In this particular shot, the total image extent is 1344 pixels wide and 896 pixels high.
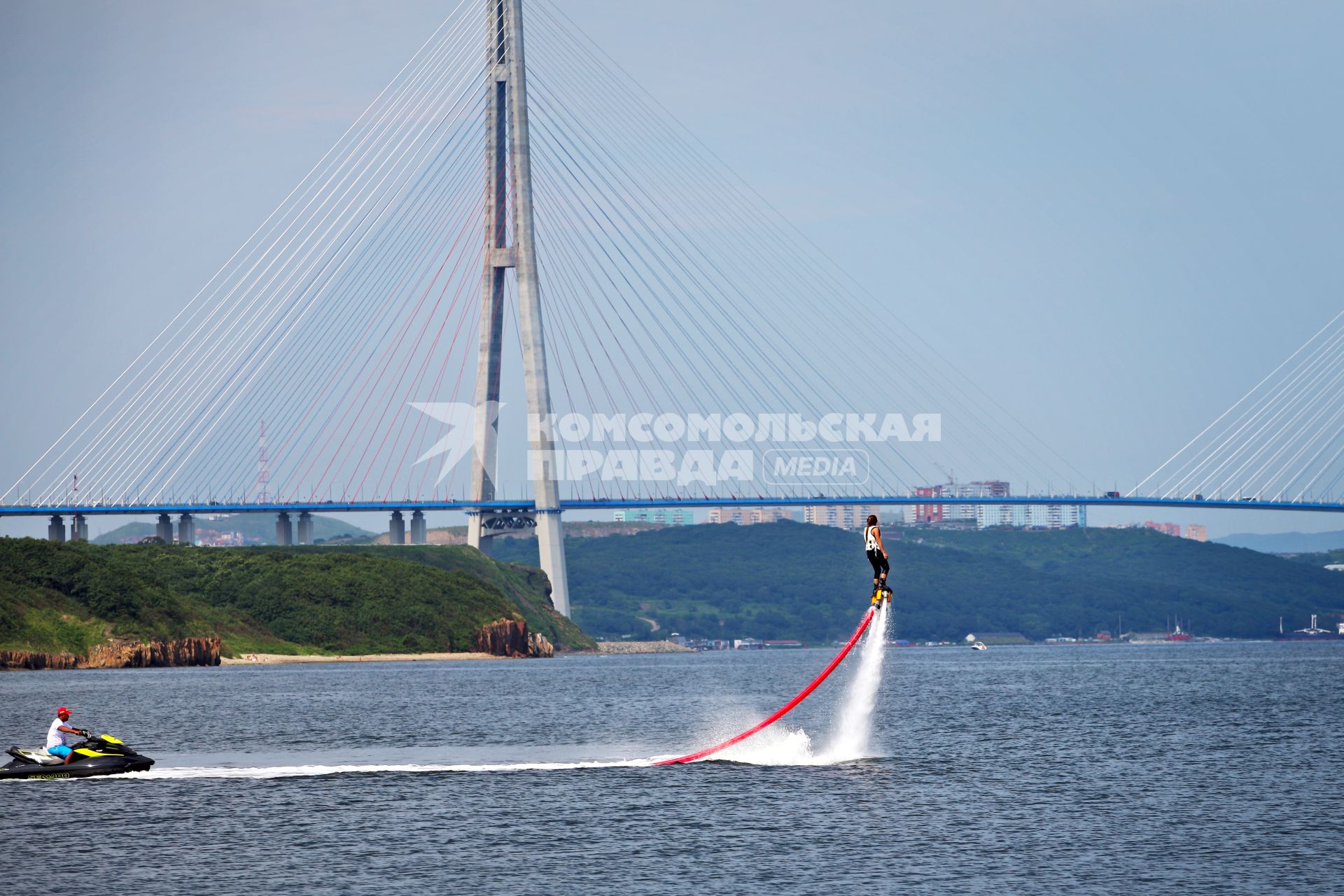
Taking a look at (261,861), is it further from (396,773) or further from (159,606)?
(159,606)

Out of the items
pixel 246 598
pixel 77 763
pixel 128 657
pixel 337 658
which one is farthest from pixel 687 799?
pixel 246 598

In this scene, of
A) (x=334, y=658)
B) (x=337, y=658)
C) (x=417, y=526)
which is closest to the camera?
(x=334, y=658)

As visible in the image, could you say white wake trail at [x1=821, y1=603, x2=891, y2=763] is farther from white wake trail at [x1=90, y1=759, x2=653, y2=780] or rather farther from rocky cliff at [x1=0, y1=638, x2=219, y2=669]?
rocky cliff at [x1=0, y1=638, x2=219, y2=669]

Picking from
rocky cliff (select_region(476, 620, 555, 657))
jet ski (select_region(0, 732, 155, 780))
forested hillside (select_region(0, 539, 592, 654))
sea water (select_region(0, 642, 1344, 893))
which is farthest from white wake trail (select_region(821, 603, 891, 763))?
rocky cliff (select_region(476, 620, 555, 657))

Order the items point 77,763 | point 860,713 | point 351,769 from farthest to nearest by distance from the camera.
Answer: point 860,713 < point 351,769 < point 77,763

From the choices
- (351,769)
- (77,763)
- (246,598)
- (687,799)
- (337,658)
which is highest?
(246,598)

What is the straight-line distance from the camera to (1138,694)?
10462 cm

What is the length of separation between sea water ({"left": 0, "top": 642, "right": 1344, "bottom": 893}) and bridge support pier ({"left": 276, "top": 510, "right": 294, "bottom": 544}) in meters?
88.4

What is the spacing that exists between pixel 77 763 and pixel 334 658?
11737 cm

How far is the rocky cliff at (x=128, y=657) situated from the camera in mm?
133875

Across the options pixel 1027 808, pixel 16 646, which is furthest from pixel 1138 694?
pixel 16 646

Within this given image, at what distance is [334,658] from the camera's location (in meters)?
169

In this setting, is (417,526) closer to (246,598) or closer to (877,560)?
(246,598)

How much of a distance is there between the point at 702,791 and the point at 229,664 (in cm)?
11622
